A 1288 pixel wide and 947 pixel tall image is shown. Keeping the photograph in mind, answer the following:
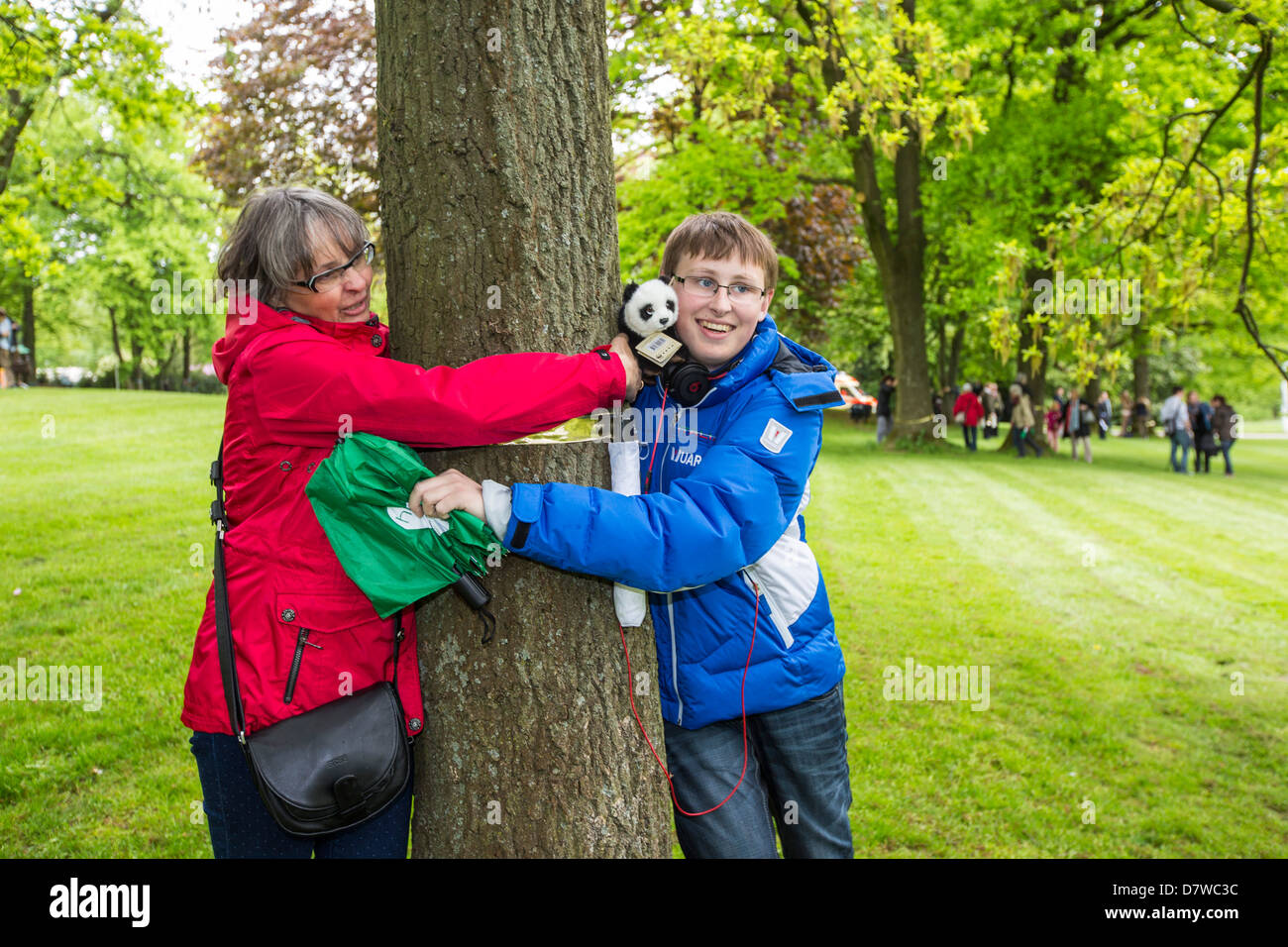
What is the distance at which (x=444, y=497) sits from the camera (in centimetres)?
207

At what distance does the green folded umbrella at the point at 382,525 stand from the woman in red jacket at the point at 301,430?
2.6 inches

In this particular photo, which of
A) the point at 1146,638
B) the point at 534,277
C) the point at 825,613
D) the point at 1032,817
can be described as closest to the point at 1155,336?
the point at 1146,638

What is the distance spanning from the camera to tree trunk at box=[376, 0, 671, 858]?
2.30 m

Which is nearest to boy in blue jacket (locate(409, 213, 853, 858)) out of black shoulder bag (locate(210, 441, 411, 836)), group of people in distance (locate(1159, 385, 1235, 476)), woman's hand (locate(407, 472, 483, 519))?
woman's hand (locate(407, 472, 483, 519))

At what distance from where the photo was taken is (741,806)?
98.7 inches

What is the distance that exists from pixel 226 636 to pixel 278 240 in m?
0.93

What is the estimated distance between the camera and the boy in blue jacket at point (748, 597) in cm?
A: 232

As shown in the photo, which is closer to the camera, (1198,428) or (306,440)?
(306,440)

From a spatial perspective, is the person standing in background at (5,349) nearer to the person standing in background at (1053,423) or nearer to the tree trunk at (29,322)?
the tree trunk at (29,322)

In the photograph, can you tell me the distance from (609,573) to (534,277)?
2.57 ft

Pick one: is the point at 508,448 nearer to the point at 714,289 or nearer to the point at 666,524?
the point at 666,524

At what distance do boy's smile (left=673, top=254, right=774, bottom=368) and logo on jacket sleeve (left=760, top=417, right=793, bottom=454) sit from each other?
27 centimetres

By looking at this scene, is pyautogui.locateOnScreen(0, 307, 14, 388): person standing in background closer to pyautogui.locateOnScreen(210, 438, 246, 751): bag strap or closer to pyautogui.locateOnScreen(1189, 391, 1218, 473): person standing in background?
pyautogui.locateOnScreen(1189, 391, 1218, 473): person standing in background

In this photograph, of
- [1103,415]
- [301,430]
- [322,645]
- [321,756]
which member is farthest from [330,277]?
[1103,415]
